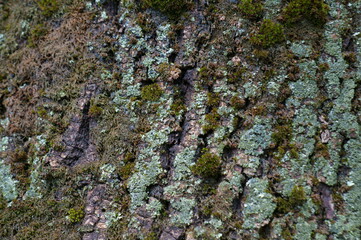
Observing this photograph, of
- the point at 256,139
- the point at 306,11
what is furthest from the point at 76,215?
the point at 306,11

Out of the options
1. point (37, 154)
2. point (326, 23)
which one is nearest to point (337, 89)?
point (326, 23)

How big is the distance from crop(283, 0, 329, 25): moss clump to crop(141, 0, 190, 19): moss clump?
0.71 meters

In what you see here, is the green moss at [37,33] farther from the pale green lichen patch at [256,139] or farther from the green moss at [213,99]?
the pale green lichen patch at [256,139]

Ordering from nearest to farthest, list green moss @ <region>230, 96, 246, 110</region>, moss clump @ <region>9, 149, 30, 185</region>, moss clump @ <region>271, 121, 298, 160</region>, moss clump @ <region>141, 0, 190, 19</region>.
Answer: moss clump @ <region>271, 121, 298, 160</region>, green moss @ <region>230, 96, 246, 110</region>, moss clump @ <region>141, 0, 190, 19</region>, moss clump @ <region>9, 149, 30, 185</region>

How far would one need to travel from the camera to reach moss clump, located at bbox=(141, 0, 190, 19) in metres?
2.35

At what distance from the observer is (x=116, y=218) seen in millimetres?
2176

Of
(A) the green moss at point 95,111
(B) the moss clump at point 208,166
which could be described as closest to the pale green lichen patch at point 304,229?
(B) the moss clump at point 208,166

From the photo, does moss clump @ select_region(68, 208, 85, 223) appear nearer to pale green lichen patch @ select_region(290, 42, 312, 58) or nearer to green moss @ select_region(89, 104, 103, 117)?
green moss @ select_region(89, 104, 103, 117)

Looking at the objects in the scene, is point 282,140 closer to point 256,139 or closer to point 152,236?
point 256,139

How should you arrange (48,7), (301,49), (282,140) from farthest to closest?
1. (48,7)
2. (301,49)
3. (282,140)

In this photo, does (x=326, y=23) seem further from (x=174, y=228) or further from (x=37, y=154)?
(x=37, y=154)

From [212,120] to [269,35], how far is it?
27.2 inches

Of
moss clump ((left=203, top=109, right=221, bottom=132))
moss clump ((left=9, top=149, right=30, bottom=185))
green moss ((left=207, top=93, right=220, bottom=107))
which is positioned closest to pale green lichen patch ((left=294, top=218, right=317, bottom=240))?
moss clump ((left=203, top=109, right=221, bottom=132))

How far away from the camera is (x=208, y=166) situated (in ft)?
6.75
